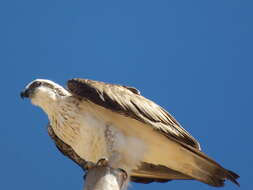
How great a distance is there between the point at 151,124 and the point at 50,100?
4.21ft

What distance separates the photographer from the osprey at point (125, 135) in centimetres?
710

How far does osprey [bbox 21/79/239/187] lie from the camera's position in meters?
7.10

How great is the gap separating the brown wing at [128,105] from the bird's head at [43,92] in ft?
0.72

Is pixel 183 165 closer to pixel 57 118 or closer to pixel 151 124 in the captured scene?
pixel 151 124

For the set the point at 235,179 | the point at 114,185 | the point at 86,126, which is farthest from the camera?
the point at 86,126

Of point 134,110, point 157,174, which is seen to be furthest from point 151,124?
point 157,174

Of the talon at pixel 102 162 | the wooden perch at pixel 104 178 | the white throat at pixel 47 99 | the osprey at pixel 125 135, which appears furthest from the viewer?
the white throat at pixel 47 99

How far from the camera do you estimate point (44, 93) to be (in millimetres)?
7555

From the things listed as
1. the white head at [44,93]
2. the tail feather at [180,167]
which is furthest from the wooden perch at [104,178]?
the white head at [44,93]

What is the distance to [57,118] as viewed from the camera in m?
7.34

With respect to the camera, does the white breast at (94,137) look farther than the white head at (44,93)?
No

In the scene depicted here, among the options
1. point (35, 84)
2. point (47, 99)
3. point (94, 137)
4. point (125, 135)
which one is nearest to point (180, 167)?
point (125, 135)

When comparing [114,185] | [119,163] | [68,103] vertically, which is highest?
[68,103]

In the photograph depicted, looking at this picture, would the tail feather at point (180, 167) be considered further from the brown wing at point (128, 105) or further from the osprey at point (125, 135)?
the brown wing at point (128, 105)
